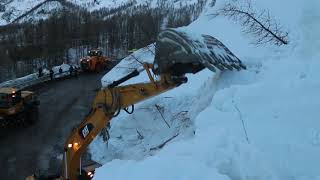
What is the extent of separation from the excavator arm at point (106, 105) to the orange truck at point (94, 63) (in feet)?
111

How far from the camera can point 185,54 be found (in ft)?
28.5

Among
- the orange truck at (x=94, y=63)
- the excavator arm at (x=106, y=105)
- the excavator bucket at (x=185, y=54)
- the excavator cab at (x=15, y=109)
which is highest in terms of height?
the excavator bucket at (x=185, y=54)

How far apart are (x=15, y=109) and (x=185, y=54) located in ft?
55.7

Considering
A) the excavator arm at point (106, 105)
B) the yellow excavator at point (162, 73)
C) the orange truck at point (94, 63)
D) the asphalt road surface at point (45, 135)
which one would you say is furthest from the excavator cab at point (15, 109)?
the orange truck at point (94, 63)

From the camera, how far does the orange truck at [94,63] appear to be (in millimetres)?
44562

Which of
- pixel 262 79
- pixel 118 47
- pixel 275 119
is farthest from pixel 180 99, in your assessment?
pixel 118 47

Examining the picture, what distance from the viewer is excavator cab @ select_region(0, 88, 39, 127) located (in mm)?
23828

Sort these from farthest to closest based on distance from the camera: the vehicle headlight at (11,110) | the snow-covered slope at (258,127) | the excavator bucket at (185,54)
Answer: the vehicle headlight at (11,110)
the excavator bucket at (185,54)
the snow-covered slope at (258,127)

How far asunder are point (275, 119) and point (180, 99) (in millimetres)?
11043

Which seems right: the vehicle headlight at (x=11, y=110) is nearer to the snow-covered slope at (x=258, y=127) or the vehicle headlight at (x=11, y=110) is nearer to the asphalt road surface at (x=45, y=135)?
the asphalt road surface at (x=45, y=135)

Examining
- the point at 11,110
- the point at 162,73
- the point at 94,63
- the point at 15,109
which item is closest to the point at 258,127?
the point at 162,73

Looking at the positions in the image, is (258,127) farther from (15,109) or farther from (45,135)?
(15,109)

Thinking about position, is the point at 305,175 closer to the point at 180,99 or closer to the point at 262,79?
the point at 262,79

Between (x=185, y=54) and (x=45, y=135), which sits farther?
(x=45, y=135)
